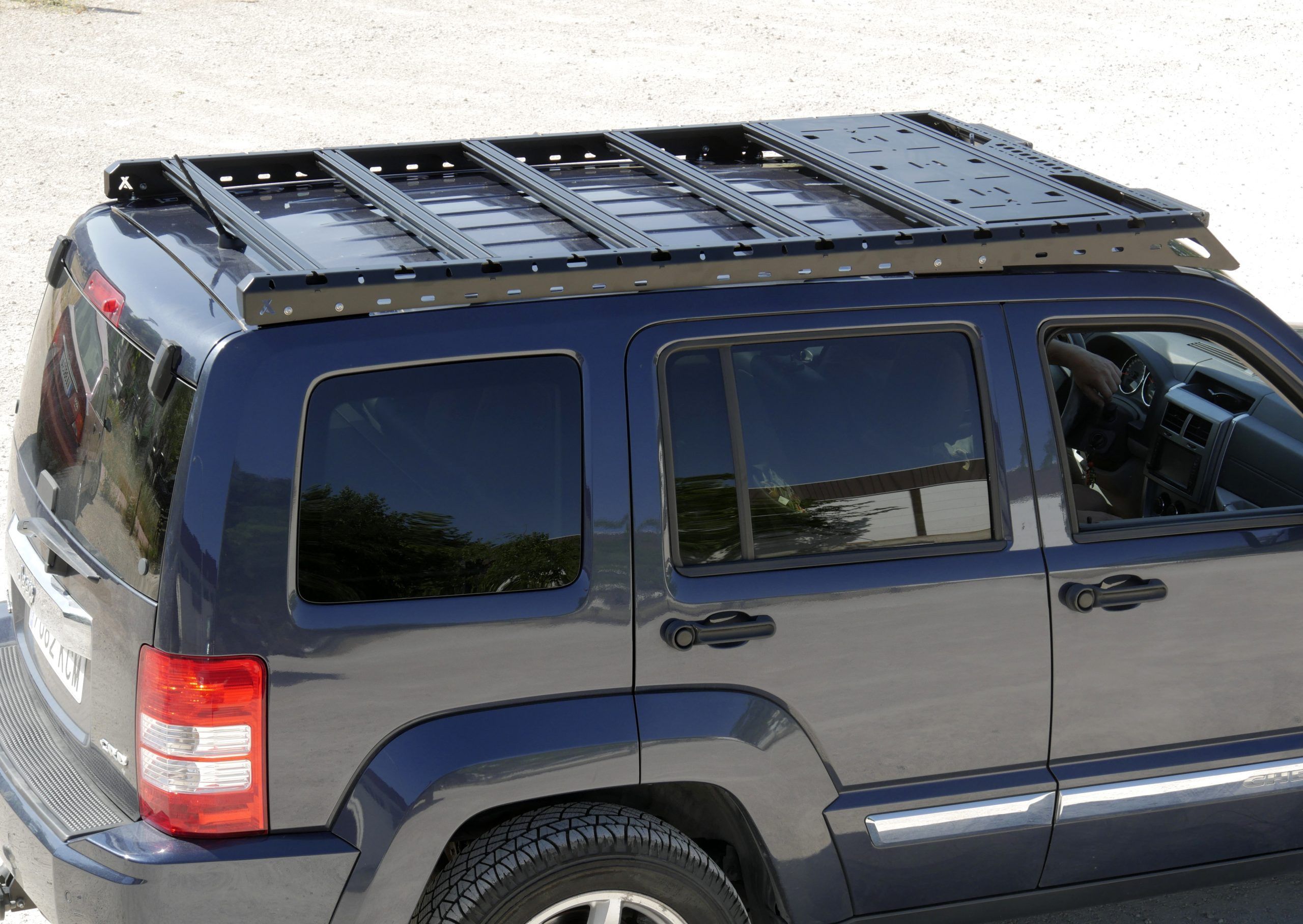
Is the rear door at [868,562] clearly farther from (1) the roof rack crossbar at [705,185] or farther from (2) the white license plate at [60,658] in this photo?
(2) the white license plate at [60,658]

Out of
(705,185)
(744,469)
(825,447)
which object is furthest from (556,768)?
(705,185)

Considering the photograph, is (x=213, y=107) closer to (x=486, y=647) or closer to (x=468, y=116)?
(x=468, y=116)

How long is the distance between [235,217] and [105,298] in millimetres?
327

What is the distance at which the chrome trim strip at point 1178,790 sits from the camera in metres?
3.17

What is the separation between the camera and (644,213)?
3.23 meters

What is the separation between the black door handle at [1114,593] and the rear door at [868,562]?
0.08 meters

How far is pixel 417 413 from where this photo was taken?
104 inches

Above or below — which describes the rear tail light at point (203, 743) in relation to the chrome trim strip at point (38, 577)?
below

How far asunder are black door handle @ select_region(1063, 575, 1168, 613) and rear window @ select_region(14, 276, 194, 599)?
1.92 meters

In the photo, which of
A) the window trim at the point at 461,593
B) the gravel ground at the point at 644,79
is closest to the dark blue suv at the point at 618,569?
the window trim at the point at 461,593

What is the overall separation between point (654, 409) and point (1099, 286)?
1101mm

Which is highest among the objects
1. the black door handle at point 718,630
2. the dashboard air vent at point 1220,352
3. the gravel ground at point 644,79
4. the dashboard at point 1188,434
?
the gravel ground at point 644,79

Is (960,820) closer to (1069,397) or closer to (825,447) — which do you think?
(825,447)

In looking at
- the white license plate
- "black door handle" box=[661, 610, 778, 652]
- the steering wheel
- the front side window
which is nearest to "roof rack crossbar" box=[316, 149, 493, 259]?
"black door handle" box=[661, 610, 778, 652]
